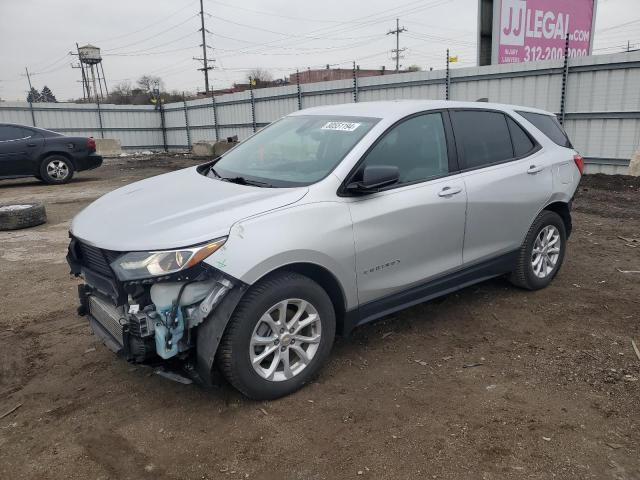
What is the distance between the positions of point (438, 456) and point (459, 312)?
1989mm

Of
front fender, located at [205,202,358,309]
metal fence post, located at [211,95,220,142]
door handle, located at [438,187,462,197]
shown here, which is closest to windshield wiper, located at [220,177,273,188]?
front fender, located at [205,202,358,309]

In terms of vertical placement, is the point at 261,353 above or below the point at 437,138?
below

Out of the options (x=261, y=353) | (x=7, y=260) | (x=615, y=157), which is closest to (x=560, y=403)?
(x=261, y=353)

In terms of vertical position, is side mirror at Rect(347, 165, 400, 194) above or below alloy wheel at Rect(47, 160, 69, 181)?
above

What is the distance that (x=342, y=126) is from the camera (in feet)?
12.5

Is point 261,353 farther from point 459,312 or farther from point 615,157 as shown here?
point 615,157

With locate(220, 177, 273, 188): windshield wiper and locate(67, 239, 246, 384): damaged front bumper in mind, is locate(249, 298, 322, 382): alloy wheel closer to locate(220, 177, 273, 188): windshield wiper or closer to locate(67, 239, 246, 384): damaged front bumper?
locate(67, 239, 246, 384): damaged front bumper

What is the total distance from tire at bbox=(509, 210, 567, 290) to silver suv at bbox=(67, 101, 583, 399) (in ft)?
0.09

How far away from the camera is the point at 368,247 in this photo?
333 cm

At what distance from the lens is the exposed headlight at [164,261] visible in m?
2.72

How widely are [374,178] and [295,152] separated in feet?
2.79

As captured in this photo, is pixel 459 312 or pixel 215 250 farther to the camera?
pixel 459 312

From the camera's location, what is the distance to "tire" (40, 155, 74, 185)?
12.9 meters

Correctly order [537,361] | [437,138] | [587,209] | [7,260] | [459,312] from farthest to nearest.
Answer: [587,209] < [7,260] < [459,312] < [437,138] < [537,361]
